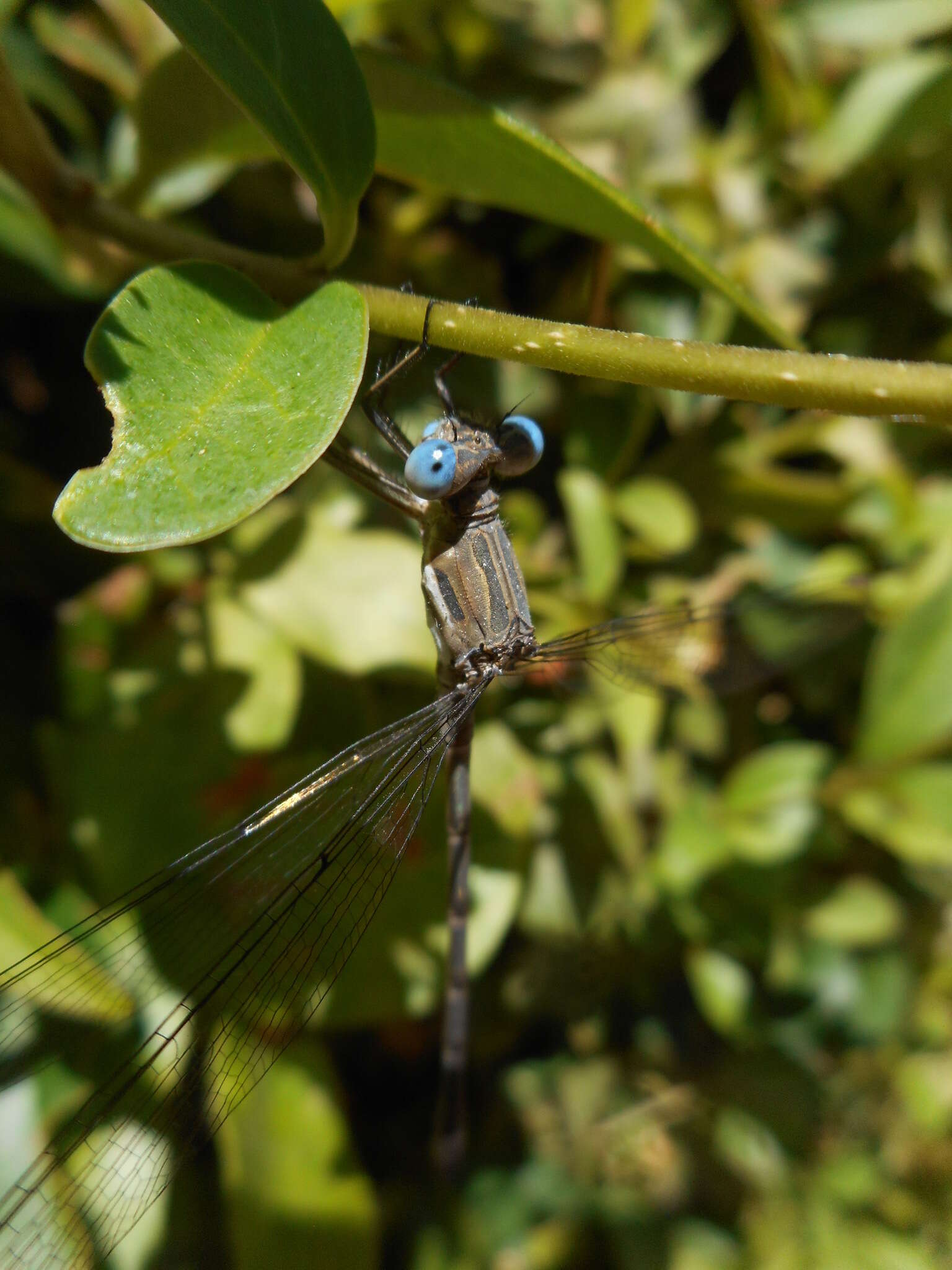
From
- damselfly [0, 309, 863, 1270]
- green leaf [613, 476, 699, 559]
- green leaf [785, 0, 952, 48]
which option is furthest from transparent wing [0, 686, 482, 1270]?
green leaf [785, 0, 952, 48]

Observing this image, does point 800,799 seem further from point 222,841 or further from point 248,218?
point 248,218

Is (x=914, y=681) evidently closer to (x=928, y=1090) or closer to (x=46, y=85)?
(x=928, y=1090)

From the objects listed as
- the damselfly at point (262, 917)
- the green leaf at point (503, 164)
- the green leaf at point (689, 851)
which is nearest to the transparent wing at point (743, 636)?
the green leaf at point (689, 851)

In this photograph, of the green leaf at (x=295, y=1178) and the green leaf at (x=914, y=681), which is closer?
the green leaf at (x=295, y=1178)

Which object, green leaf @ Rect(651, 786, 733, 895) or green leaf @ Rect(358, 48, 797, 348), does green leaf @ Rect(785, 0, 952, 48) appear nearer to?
green leaf @ Rect(358, 48, 797, 348)

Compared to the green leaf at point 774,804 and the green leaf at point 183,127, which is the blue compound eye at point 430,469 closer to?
the green leaf at point 183,127

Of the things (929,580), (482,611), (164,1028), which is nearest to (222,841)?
(164,1028)
